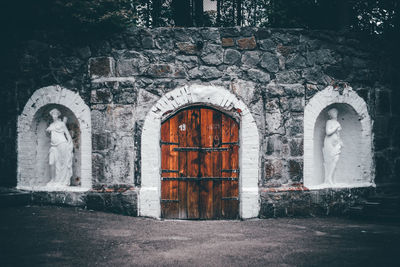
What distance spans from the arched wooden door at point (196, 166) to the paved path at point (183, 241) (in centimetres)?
30

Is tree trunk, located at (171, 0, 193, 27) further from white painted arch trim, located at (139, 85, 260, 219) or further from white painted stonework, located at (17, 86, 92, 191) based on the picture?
white painted stonework, located at (17, 86, 92, 191)

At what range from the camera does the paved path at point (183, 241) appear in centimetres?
355

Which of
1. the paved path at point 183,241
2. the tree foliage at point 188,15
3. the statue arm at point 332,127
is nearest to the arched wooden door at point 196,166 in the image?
the paved path at point 183,241

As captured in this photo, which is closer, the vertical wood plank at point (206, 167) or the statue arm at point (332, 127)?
the vertical wood plank at point (206, 167)

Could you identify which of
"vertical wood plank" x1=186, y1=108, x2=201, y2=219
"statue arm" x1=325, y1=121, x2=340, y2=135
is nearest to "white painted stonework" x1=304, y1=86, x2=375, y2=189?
"statue arm" x1=325, y1=121, x2=340, y2=135

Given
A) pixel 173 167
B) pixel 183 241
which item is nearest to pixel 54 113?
pixel 173 167

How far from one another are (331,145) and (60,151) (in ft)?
15.8

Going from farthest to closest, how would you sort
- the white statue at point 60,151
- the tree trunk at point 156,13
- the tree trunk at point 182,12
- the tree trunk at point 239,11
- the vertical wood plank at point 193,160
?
the tree trunk at point 239,11, the tree trunk at point 156,13, the tree trunk at point 182,12, the white statue at point 60,151, the vertical wood plank at point 193,160

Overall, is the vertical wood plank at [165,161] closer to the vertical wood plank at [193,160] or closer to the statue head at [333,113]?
the vertical wood plank at [193,160]

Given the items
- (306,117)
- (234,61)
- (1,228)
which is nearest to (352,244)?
(306,117)

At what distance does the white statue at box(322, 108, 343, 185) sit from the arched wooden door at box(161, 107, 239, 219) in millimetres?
1718

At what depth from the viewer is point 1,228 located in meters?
4.45

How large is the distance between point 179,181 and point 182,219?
2.12 feet

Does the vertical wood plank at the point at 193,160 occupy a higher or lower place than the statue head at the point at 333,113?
lower
